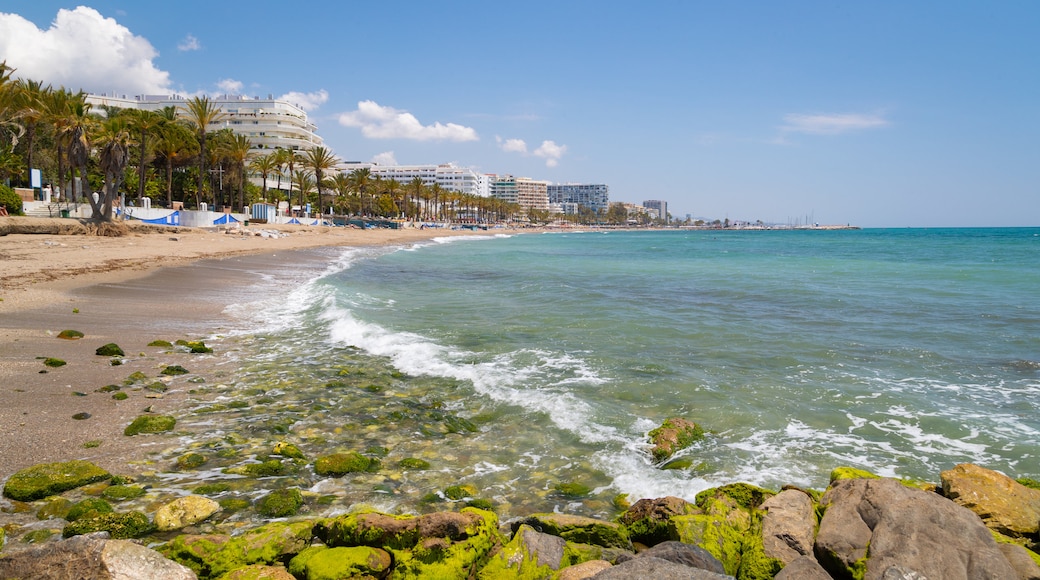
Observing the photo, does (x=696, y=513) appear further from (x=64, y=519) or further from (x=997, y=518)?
(x=64, y=519)

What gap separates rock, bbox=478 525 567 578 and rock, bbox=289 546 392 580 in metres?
0.68

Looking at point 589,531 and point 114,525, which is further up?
point 589,531

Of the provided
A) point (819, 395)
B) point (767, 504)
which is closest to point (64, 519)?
point (767, 504)

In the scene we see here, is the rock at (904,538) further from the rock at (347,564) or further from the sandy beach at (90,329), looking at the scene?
the sandy beach at (90,329)

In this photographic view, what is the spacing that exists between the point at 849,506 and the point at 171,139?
60605 millimetres

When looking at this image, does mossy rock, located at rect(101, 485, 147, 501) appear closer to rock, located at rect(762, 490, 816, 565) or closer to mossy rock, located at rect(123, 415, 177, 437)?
mossy rock, located at rect(123, 415, 177, 437)

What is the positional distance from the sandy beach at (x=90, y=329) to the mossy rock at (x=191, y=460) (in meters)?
0.33

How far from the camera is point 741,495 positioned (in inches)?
196

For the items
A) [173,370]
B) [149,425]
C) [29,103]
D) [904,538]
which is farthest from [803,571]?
[29,103]

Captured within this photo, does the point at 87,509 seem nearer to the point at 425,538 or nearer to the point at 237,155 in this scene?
the point at 425,538

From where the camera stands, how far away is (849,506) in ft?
14.2

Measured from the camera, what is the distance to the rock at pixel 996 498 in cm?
438

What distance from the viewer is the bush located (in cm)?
3109

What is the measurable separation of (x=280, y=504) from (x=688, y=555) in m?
3.43
